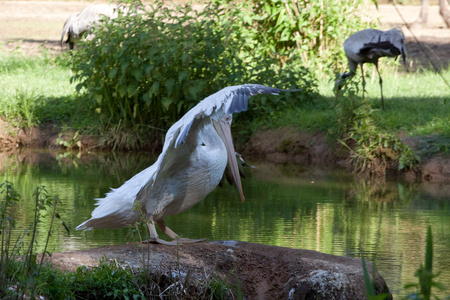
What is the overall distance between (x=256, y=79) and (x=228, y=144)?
6375 mm

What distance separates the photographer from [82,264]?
3873mm

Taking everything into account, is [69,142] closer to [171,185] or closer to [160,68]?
[160,68]

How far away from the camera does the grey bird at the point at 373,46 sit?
34.3 ft

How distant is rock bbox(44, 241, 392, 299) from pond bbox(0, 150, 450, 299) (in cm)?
25

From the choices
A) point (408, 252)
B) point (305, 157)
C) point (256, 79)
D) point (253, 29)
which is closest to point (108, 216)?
point (408, 252)

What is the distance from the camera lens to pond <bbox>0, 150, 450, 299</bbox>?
Answer: 18.4ft

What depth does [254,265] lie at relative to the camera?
4.43m

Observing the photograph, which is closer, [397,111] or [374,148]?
[374,148]

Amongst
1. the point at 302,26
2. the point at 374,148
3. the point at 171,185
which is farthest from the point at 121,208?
the point at 302,26

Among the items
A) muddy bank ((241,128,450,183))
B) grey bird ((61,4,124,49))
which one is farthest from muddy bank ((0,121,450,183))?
grey bird ((61,4,124,49))

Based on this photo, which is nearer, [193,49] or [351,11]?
[193,49]

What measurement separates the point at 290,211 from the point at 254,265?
109 inches

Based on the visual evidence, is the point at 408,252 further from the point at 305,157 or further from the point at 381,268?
the point at 305,157

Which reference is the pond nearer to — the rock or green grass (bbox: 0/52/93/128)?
the rock
